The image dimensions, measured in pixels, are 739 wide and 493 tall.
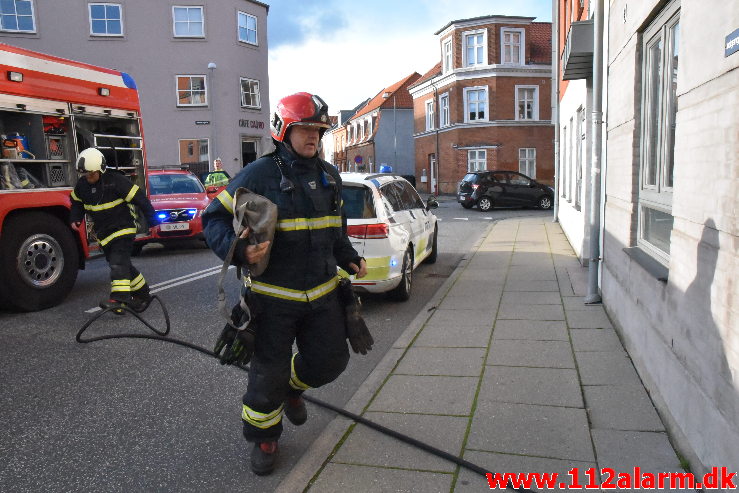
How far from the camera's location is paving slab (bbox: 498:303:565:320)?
6.29 metres

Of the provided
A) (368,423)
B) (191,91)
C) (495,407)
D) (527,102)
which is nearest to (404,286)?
(495,407)

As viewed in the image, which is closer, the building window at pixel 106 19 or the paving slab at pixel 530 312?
the paving slab at pixel 530 312

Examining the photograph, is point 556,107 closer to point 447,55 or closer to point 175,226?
point 175,226

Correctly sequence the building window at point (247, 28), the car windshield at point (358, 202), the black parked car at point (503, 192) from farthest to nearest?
the building window at point (247, 28)
the black parked car at point (503, 192)
the car windshield at point (358, 202)

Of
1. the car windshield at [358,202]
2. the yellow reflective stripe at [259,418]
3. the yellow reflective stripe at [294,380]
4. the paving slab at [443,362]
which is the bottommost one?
the paving slab at [443,362]

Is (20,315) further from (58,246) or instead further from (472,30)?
(472,30)

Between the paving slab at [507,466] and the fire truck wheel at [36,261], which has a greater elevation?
the fire truck wheel at [36,261]

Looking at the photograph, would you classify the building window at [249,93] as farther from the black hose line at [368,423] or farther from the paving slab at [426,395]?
the paving slab at [426,395]

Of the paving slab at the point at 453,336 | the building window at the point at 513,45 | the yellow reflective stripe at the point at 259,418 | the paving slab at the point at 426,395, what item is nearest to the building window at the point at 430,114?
the building window at the point at 513,45

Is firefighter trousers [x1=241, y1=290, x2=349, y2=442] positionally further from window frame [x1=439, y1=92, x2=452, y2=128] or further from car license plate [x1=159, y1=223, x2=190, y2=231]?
window frame [x1=439, y1=92, x2=452, y2=128]

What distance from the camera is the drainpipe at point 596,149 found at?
21.5 ft

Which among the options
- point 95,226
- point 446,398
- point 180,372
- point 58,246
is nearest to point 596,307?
point 446,398

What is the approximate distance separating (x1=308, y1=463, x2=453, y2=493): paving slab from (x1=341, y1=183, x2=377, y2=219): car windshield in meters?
4.08

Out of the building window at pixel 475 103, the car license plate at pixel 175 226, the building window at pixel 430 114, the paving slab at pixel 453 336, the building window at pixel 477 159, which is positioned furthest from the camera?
the building window at pixel 430 114
